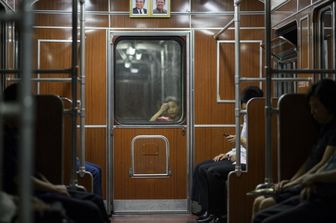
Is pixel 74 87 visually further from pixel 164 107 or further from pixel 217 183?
pixel 164 107

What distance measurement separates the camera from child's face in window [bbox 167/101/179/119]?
22.9 feet

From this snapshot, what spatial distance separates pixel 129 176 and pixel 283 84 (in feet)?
6.89

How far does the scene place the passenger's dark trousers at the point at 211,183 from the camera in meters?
5.77

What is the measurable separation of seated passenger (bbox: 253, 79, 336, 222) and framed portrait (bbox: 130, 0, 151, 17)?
3404 millimetres

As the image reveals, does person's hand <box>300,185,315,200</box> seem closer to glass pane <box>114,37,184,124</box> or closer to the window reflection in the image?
the window reflection

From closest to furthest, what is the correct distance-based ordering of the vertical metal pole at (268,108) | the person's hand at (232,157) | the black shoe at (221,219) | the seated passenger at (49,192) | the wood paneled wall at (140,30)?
the seated passenger at (49,192) < the vertical metal pole at (268,108) < the black shoe at (221,219) < the person's hand at (232,157) < the wood paneled wall at (140,30)

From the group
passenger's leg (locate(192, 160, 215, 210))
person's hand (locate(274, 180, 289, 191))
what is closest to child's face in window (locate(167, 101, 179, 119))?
passenger's leg (locate(192, 160, 215, 210))

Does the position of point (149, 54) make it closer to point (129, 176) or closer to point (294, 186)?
point (129, 176)

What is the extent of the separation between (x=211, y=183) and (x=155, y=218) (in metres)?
1.06

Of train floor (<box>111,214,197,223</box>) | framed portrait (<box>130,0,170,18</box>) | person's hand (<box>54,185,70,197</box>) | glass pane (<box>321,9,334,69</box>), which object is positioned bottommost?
train floor (<box>111,214,197,223</box>)

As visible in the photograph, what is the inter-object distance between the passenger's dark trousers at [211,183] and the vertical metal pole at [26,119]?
4.00 meters

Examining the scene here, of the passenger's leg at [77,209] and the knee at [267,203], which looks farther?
the knee at [267,203]

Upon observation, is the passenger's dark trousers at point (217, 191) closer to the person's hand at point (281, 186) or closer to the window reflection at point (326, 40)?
the window reflection at point (326, 40)

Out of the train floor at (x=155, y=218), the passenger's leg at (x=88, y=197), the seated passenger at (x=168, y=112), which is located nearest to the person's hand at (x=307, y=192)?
the passenger's leg at (x=88, y=197)
